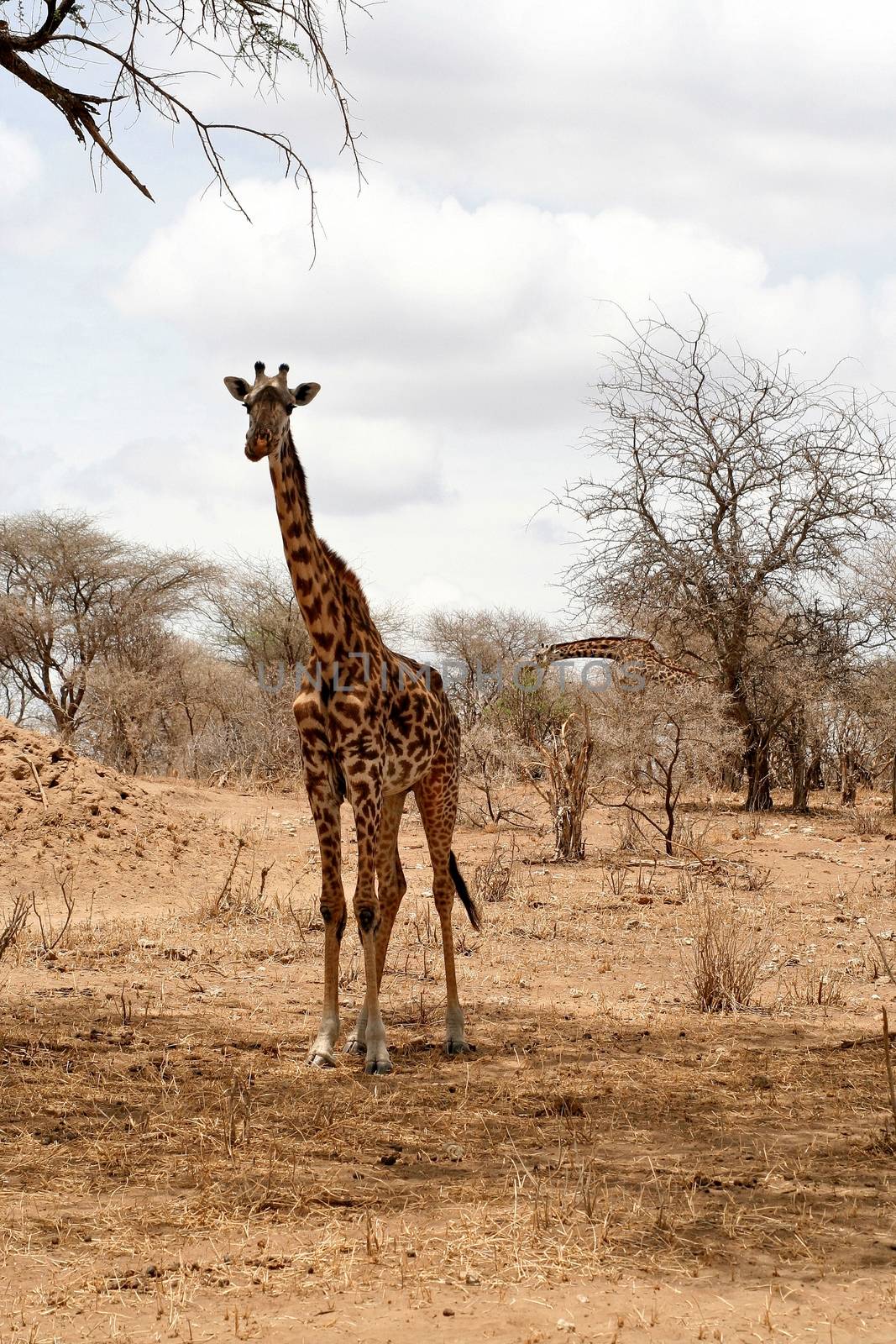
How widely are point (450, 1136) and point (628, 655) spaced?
12.6 metres

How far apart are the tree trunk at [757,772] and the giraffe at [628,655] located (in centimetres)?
123

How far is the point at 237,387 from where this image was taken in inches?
229

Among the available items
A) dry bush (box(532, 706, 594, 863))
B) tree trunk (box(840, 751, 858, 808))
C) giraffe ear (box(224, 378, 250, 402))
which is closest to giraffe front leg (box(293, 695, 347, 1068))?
giraffe ear (box(224, 378, 250, 402))

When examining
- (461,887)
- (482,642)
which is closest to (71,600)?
(482,642)

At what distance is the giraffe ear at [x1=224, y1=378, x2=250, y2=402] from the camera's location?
5.80 metres

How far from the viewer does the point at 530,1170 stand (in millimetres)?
4270

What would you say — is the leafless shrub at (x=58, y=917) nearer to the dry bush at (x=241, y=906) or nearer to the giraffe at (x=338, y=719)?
the dry bush at (x=241, y=906)

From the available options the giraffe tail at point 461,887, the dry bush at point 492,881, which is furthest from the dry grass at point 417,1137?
the dry bush at point 492,881

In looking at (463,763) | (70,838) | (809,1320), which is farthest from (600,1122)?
(463,763)

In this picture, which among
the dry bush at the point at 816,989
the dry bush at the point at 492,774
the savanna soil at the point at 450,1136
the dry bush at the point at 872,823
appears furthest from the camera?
the dry bush at the point at 492,774

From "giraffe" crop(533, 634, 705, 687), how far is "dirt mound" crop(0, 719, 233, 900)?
5.79 m

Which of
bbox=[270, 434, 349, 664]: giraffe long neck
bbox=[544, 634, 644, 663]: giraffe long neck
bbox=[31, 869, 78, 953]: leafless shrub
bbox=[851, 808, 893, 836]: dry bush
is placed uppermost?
bbox=[544, 634, 644, 663]: giraffe long neck

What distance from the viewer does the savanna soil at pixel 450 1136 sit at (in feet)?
10.7

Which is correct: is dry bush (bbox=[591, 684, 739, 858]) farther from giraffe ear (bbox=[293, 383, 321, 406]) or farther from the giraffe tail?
giraffe ear (bbox=[293, 383, 321, 406])
